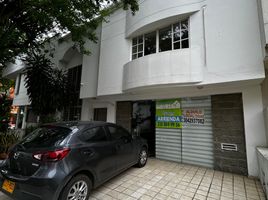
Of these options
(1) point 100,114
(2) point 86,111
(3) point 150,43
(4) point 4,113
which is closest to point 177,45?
(3) point 150,43

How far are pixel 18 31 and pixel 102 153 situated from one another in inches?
288

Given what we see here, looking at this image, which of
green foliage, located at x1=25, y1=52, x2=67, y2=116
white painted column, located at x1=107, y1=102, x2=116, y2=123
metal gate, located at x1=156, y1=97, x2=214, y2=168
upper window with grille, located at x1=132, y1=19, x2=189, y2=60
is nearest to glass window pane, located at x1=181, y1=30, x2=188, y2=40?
upper window with grille, located at x1=132, y1=19, x2=189, y2=60

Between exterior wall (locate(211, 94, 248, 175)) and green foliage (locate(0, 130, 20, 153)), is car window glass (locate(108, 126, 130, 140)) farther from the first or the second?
green foliage (locate(0, 130, 20, 153))

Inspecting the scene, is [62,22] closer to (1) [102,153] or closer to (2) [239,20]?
(1) [102,153]

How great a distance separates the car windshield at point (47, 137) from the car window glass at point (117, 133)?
4.03 feet

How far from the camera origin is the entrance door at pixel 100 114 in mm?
8578

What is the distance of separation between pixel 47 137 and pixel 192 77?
4255mm

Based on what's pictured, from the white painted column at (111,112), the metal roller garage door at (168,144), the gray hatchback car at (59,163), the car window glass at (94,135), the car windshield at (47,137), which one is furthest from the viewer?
the white painted column at (111,112)

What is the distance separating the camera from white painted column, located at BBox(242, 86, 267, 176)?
445cm

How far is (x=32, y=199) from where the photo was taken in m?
2.42

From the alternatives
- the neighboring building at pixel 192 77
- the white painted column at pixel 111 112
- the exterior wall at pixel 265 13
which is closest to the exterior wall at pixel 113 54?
the neighboring building at pixel 192 77

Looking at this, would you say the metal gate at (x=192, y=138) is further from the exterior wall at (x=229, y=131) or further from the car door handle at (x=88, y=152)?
the car door handle at (x=88, y=152)

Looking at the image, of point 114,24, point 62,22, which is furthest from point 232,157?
point 62,22

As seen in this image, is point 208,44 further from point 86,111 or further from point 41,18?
point 86,111
